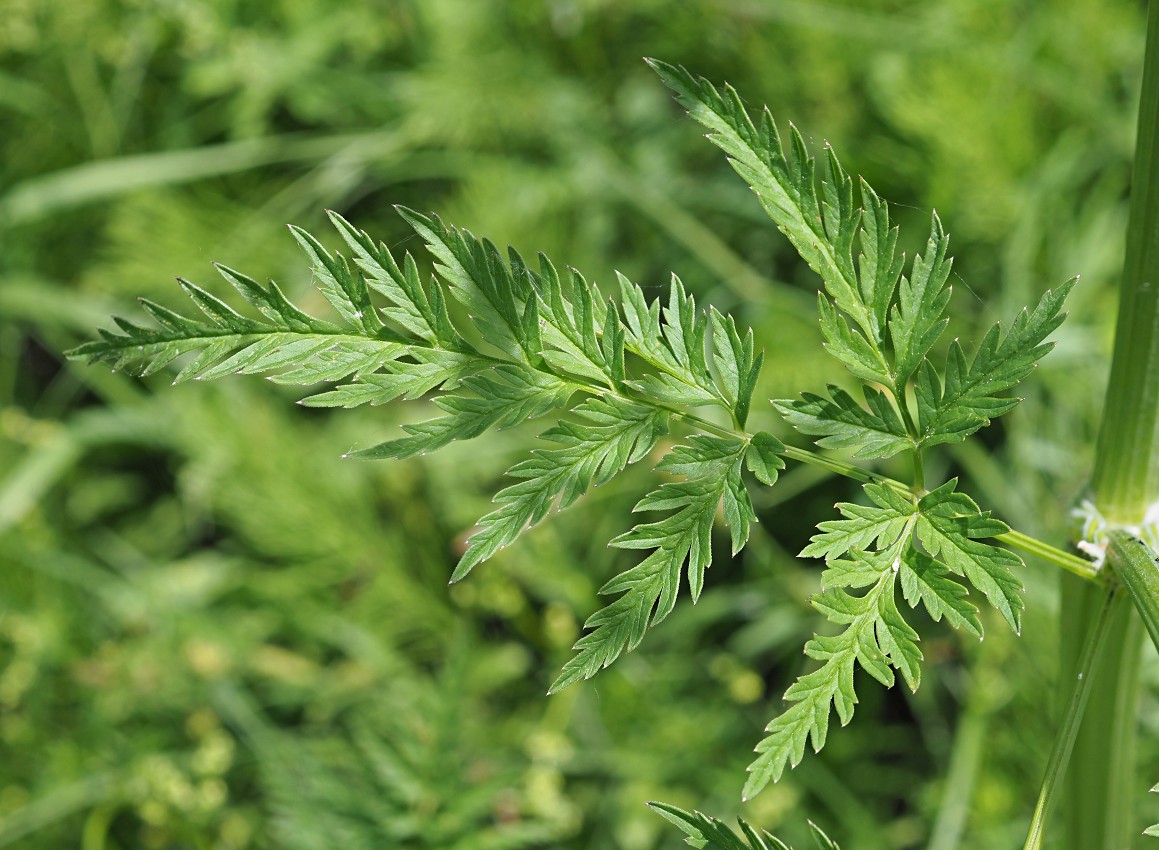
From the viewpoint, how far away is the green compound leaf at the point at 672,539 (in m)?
0.97

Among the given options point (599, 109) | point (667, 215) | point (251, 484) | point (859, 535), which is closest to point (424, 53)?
point (599, 109)

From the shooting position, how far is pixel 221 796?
7.30ft

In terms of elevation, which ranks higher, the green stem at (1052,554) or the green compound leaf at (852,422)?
the green compound leaf at (852,422)

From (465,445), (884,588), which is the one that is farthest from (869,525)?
(465,445)

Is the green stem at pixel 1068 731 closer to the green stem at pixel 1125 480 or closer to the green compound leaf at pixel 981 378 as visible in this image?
the green stem at pixel 1125 480

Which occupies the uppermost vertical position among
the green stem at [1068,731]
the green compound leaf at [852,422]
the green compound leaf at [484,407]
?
the green compound leaf at [484,407]

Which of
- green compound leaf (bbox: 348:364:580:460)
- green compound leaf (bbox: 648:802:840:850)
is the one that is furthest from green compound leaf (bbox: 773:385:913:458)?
green compound leaf (bbox: 648:802:840:850)

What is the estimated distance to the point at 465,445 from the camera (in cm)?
291

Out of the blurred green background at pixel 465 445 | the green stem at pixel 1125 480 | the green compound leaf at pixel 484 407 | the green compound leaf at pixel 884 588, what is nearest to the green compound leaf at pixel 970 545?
the green compound leaf at pixel 884 588

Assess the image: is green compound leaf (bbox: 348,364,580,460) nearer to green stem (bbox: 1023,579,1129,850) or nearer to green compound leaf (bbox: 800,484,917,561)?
green compound leaf (bbox: 800,484,917,561)

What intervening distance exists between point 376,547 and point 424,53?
1.52m

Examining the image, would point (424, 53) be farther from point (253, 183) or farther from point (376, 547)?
point (376, 547)

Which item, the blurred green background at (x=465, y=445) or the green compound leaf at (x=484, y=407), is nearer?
the green compound leaf at (x=484, y=407)

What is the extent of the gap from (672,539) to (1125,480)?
0.53m
